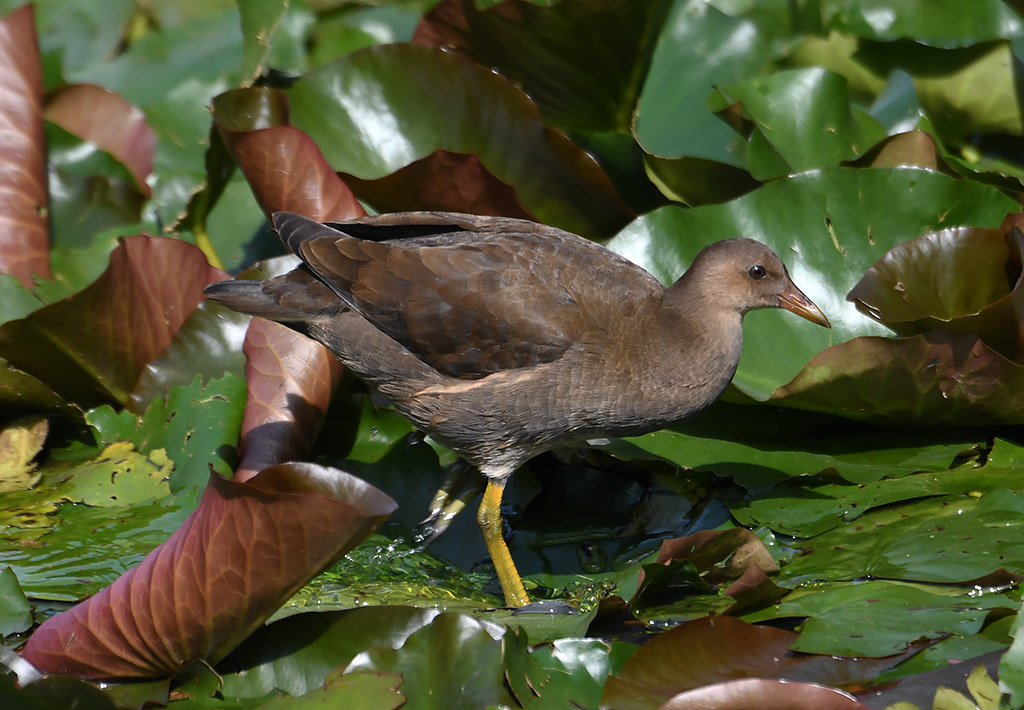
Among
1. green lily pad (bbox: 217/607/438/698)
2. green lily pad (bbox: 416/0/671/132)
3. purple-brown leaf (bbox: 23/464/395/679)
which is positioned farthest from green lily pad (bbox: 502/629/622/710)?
green lily pad (bbox: 416/0/671/132)

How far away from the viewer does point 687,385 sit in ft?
11.5

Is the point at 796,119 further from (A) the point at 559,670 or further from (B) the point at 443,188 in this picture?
(A) the point at 559,670

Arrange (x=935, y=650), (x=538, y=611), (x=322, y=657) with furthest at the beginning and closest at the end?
(x=538, y=611) < (x=322, y=657) < (x=935, y=650)

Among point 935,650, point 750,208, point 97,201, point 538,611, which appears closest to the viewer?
point 935,650

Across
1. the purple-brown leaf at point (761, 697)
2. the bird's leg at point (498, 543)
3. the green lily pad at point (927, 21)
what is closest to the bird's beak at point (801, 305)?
the bird's leg at point (498, 543)

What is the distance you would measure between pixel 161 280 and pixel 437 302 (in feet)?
3.40

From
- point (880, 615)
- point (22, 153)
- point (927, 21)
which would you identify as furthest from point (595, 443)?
point (22, 153)

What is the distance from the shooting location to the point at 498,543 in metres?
3.54

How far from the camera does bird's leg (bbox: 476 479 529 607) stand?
133 inches

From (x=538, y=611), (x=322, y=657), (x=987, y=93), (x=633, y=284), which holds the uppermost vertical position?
(x=987, y=93)

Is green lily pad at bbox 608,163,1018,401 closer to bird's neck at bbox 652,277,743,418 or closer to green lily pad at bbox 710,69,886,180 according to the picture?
bird's neck at bbox 652,277,743,418

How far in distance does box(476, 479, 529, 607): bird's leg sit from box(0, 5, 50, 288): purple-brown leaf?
6.24ft

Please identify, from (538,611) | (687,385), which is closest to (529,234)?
(687,385)

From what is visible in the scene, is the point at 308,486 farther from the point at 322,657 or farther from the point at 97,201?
the point at 97,201
